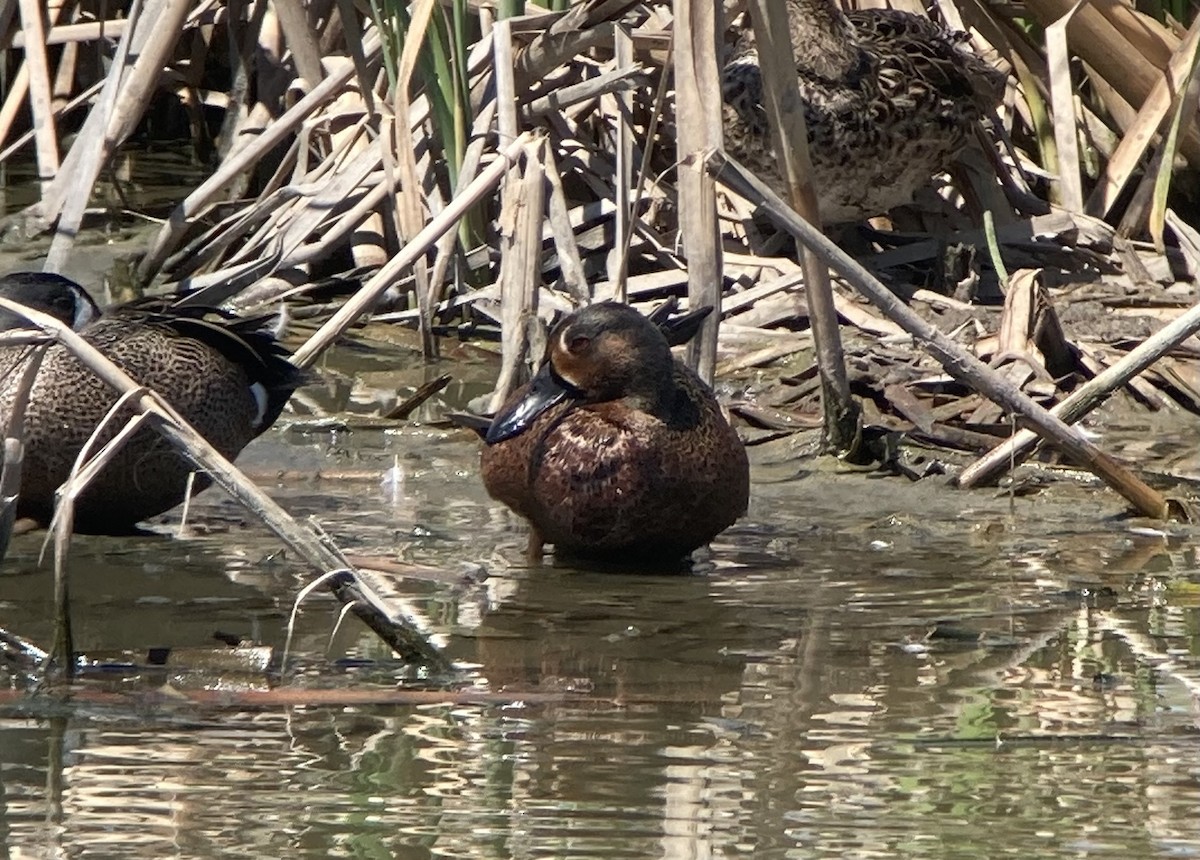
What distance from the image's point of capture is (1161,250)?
6.75 metres

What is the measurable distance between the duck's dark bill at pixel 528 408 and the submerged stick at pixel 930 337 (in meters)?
0.60

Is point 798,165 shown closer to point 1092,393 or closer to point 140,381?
point 1092,393

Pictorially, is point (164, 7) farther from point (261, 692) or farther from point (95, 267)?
point (261, 692)

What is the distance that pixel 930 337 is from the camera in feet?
15.1

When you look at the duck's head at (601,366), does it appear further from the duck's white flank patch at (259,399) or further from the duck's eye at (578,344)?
the duck's white flank patch at (259,399)

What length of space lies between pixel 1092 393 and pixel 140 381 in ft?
7.33

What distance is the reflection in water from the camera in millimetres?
2699

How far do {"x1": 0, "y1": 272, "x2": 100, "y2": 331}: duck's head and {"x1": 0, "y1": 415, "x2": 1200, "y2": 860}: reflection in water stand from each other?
57 centimetres

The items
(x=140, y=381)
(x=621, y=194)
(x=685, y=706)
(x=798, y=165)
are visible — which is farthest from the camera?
(x=621, y=194)

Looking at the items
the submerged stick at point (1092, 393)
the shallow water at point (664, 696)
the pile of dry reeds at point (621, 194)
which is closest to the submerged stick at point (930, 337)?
the submerged stick at point (1092, 393)

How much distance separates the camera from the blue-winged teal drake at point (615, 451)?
4.50m

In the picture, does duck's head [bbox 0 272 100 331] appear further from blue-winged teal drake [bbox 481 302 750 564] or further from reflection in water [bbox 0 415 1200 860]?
blue-winged teal drake [bbox 481 302 750 564]

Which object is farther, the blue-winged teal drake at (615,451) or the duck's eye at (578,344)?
the duck's eye at (578,344)

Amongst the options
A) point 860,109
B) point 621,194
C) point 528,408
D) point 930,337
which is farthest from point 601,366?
point 860,109
